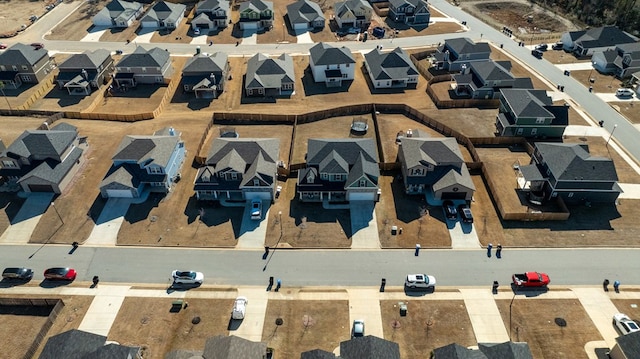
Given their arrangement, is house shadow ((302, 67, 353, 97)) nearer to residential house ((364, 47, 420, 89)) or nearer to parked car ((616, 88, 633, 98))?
residential house ((364, 47, 420, 89))

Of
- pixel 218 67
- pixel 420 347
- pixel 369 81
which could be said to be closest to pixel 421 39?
pixel 369 81

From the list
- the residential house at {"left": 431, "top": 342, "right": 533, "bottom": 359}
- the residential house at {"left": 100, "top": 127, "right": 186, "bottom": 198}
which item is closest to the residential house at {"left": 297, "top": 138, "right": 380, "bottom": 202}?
the residential house at {"left": 100, "top": 127, "right": 186, "bottom": 198}

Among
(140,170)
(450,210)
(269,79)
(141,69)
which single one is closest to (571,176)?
(450,210)

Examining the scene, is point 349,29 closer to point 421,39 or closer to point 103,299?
point 421,39

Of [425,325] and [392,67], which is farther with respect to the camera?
[392,67]

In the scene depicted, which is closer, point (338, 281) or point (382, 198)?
point (338, 281)

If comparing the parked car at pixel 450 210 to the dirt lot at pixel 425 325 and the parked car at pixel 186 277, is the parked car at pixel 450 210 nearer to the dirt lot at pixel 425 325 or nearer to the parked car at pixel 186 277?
the dirt lot at pixel 425 325

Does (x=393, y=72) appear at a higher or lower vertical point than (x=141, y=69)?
higher

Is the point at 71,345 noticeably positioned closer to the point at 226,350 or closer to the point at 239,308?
the point at 226,350
